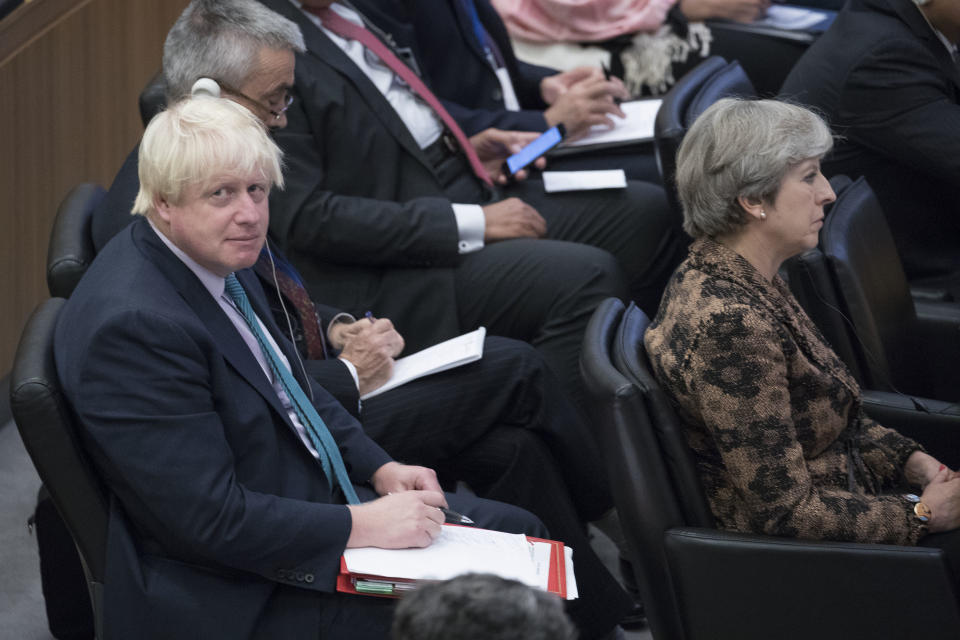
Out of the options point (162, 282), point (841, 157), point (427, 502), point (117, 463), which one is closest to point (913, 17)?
point (841, 157)

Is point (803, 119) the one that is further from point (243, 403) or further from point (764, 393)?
point (243, 403)

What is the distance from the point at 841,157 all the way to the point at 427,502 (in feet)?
5.46

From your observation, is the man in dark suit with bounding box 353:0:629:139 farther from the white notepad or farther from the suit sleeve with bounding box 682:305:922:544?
the suit sleeve with bounding box 682:305:922:544

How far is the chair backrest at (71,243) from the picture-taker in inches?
78.7

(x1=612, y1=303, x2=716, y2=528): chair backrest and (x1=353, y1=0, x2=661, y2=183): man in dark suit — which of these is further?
(x1=353, y1=0, x2=661, y2=183): man in dark suit

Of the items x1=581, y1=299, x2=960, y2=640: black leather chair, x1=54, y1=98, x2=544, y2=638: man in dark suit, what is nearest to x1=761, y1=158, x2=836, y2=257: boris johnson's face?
x1=581, y1=299, x2=960, y2=640: black leather chair

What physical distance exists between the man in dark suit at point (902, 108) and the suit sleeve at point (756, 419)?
1.12 m

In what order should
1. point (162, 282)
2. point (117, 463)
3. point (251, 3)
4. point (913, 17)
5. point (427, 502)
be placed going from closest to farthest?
point (117, 463)
point (162, 282)
point (427, 502)
point (251, 3)
point (913, 17)

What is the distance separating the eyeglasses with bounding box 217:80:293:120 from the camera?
226 cm

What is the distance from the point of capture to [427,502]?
180 cm

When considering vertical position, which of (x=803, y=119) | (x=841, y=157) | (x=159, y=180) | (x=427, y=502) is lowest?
(x=841, y=157)

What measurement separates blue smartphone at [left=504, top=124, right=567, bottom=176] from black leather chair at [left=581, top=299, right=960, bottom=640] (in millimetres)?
1426

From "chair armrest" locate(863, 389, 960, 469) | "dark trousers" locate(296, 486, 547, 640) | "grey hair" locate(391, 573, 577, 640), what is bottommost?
"chair armrest" locate(863, 389, 960, 469)

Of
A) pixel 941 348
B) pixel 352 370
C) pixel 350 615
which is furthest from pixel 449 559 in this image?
pixel 941 348
